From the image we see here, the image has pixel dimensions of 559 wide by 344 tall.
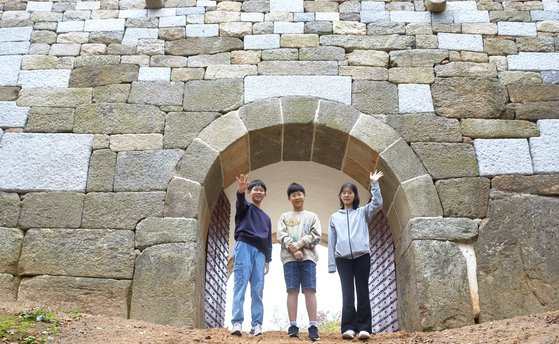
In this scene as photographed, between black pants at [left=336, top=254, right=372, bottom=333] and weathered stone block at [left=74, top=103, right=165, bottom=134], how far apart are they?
207cm

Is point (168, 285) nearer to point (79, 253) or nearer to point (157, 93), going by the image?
point (79, 253)

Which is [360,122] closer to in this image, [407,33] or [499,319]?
[407,33]

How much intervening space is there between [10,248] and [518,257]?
4066 millimetres

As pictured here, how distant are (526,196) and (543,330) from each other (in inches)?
59.8

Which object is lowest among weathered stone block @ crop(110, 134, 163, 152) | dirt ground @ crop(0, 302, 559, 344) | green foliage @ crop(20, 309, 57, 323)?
dirt ground @ crop(0, 302, 559, 344)

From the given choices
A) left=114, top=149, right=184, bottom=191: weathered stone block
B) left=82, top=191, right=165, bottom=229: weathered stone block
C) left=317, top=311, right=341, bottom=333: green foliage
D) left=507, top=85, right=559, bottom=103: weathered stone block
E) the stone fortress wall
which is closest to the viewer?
the stone fortress wall

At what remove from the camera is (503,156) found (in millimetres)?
5094

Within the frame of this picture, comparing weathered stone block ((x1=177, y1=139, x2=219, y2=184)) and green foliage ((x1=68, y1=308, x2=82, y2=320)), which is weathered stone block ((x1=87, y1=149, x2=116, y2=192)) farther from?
green foliage ((x1=68, y1=308, x2=82, y2=320))

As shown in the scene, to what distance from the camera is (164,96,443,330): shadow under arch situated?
4.94 meters

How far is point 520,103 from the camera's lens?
536 centimetres

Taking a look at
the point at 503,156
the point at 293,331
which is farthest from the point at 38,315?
the point at 503,156

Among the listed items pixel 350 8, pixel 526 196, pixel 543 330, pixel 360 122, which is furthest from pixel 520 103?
pixel 543 330

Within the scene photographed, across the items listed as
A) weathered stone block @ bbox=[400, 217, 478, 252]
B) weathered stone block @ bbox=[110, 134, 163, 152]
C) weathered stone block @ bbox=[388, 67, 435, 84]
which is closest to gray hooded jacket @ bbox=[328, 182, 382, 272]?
weathered stone block @ bbox=[400, 217, 478, 252]

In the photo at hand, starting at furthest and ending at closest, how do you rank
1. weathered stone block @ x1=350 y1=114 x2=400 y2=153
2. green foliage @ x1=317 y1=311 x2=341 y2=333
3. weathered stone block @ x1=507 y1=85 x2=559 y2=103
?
1. green foliage @ x1=317 y1=311 x2=341 y2=333
2. weathered stone block @ x1=507 y1=85 x2=559 y2=103
3. weathered stone block @ x1=350 y1=114 x2=400 y2=153
